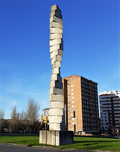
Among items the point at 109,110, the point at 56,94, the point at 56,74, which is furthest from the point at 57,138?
the point at 109,110

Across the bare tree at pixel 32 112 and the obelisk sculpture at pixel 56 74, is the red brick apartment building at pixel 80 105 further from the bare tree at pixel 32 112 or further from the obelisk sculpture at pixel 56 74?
the obelisk sculpture at pixel 56 74

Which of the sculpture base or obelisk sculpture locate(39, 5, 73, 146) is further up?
obelisk sculpture locate(39, 5, 73, 146)

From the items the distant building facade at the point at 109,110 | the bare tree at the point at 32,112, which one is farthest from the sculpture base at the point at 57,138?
the distant building facade at the point at 109,110

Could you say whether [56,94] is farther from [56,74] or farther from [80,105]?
[80,105]

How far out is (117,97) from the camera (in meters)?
123

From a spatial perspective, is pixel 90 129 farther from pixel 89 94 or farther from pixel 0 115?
pixel 0 115

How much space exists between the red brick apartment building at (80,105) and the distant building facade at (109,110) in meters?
14.8

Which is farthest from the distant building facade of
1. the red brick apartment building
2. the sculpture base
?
the sculpture base

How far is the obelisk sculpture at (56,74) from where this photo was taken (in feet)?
69.8

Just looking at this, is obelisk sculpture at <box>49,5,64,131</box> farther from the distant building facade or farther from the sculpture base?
the distant building facade

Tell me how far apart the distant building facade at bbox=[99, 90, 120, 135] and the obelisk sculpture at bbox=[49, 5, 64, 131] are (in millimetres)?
102714

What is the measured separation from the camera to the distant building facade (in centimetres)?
11662

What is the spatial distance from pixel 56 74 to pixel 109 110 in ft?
355

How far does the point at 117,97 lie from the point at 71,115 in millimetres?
42575
